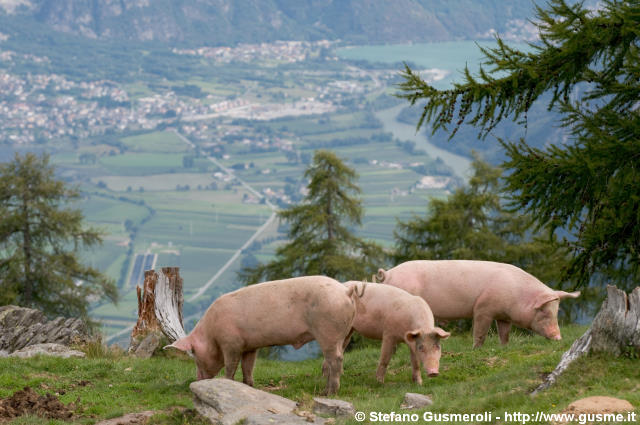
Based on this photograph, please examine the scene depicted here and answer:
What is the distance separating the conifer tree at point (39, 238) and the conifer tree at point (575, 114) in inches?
883

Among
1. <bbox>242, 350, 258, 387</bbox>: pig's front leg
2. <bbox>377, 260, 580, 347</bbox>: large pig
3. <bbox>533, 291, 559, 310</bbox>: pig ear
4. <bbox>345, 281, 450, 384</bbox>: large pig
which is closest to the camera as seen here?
<bbox>345, 281, 450, 384</bbox>: large pig

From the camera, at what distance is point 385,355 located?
12.7 m

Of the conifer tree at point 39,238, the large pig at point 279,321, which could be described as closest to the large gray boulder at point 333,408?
the large pig at point 279,321

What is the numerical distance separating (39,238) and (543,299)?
944 inches

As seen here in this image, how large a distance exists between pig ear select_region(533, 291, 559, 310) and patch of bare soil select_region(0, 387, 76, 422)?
324 inches

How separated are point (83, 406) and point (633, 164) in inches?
377

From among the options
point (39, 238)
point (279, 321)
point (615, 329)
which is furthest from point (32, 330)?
Answer: point (39, 238)

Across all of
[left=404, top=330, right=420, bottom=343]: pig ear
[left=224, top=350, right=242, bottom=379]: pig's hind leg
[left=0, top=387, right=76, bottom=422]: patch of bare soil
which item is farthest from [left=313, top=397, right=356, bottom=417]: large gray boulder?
[left=0, top=387, right=76, bottom=422]: patch of bare soil

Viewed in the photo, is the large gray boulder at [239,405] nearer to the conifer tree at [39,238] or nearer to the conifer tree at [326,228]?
the conifer tree at [326,228]

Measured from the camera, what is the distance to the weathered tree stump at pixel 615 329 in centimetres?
1014

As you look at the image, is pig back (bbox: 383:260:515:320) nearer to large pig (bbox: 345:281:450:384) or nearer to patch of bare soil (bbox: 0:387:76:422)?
large pig (bbox: 345:281:450:384)

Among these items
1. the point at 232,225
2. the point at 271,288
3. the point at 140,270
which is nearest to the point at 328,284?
the point at 271,288

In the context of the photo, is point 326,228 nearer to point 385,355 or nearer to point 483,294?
point 483,294

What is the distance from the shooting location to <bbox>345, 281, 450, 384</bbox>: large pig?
12.1 metres
